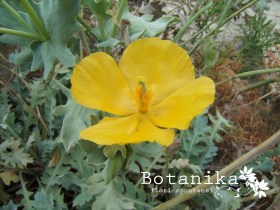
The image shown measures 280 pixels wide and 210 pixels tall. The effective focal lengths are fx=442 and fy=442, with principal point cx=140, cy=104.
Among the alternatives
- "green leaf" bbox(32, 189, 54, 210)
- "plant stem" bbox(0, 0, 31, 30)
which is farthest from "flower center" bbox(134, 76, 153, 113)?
"green leaf" bbox(32, 189, 54, 210)

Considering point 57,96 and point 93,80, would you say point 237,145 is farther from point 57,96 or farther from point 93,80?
point 93,80

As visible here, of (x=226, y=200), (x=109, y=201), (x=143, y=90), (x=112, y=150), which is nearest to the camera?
(x=112, y=150)

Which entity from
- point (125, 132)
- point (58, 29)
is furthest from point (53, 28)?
point (125, 132)

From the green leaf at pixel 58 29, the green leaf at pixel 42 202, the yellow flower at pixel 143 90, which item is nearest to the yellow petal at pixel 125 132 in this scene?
the yellow flower at pixel 143 90

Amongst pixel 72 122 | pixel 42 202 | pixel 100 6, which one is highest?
pixel 100 6

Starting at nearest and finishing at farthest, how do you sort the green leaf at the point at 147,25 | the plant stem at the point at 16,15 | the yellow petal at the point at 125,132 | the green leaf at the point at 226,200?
1. the yellow petal at the point at 125,132
2. the plant stem at the point at 16,15
3. the green leaf at the point at 147,25
4. the green leaf at the point at 226,200

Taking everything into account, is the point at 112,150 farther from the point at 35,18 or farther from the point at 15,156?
the point at 15,156

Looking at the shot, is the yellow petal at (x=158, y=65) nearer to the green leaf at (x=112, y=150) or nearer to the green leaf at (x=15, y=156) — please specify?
the green leaf at (x=112, y=150)
